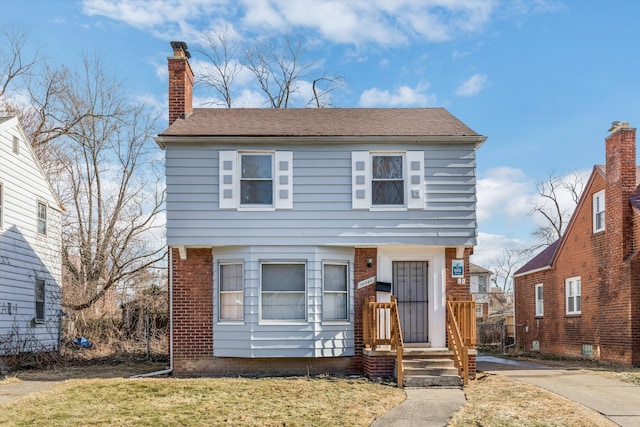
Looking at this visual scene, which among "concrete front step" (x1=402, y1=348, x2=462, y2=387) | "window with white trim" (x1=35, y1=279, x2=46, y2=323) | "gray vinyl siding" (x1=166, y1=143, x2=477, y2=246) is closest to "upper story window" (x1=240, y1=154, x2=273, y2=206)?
"gray vinyl siding" (x1=166, y1=143, x2=477, y2=246)

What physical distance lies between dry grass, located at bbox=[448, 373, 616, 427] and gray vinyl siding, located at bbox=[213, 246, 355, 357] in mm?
3088

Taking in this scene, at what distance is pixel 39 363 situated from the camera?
15172mm

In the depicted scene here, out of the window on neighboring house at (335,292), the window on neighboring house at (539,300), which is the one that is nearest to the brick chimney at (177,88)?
Answer: the window on neighboring house at (335,292)

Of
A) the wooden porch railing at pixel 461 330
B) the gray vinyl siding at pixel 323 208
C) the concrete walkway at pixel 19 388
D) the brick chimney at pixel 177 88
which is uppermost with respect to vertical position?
the brick chimney at pixel 177 88

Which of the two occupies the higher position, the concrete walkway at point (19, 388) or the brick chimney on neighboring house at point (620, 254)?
the brick chimney on neighboring house at point (620, 254)

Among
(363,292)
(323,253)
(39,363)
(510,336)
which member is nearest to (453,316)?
(363,292)

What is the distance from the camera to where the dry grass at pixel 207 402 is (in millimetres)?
8570

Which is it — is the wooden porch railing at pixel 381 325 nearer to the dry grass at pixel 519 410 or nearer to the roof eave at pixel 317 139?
the dry grass at pixel 519 410

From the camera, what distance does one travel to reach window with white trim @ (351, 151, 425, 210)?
43.8 feet

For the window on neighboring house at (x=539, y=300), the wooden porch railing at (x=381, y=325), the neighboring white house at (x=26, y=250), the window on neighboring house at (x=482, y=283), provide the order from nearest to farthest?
1. the wooden porch railing at (x=381, y=325)
2. the neighboring white house at (x=26, y=250)
3. the window on neighboring house at (x=539, y=300)
4. the window on neighboring house at (x=482, y=283)

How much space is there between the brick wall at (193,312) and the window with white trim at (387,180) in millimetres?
3608

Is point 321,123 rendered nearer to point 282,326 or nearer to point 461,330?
point 282,326

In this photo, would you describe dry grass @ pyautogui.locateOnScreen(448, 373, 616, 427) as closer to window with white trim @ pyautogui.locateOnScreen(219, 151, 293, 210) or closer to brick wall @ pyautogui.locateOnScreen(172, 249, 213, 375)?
window with white trim @ pyautogui.locateOnScreen(219, 151, 293, 210)

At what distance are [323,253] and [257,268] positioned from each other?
4.75 feet
